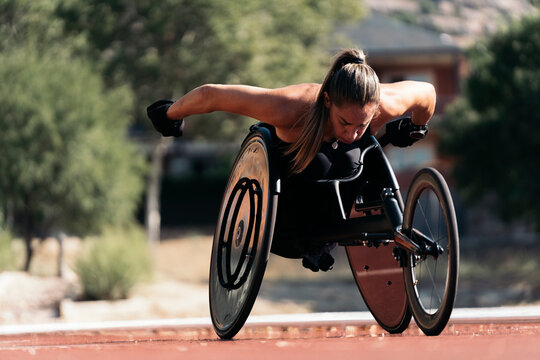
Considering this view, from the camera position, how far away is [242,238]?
4.80 meters

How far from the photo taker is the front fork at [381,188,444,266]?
4.14 metres

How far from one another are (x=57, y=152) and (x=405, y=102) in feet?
57.5

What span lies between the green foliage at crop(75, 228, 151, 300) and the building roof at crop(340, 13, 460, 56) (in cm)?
1829

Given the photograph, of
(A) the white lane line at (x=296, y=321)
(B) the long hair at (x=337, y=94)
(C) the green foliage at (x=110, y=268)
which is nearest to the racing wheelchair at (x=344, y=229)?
(B) the long hair at (x=337, y=94)

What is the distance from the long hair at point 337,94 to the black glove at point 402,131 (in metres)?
0.69

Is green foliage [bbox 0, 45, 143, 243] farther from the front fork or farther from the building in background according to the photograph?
the front fork

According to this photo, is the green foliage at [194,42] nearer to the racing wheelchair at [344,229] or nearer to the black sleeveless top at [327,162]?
the racing wheelchair at [344,229]

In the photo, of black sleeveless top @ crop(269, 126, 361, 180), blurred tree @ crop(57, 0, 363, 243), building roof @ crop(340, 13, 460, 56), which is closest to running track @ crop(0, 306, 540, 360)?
black sleeveless top @ crop(269, 126, 361, 180)

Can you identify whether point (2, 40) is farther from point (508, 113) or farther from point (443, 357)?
point (443, 357)

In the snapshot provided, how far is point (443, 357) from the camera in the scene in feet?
11.8

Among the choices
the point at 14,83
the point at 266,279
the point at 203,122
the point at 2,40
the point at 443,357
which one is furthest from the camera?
the point at 203,122

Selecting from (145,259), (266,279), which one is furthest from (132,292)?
(266,279)

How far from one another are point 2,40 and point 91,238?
6.02m

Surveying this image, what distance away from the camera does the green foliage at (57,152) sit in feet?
68.9
